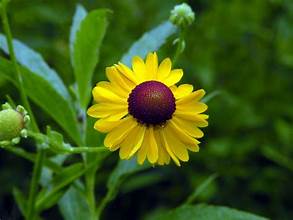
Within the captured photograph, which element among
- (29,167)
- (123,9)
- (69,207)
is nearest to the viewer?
(69,207)

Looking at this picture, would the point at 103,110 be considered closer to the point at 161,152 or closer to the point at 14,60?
the point at 161,152

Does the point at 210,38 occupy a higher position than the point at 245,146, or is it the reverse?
the point at 210,38

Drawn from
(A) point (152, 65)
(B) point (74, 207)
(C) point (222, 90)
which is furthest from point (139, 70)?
(C) point (222, 90)

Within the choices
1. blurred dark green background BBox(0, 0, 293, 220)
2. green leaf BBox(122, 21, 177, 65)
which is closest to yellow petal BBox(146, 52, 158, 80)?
green leaf BBox(122, 21, 177, 65)

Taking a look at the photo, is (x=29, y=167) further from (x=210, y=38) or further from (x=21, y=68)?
(x=21, y=68)

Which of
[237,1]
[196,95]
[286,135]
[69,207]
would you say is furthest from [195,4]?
[196,95]

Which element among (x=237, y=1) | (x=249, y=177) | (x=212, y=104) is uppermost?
(x=237, y=1)

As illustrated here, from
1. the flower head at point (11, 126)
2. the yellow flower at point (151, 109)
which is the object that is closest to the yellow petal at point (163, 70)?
the yellow flower at point (151, 109)
